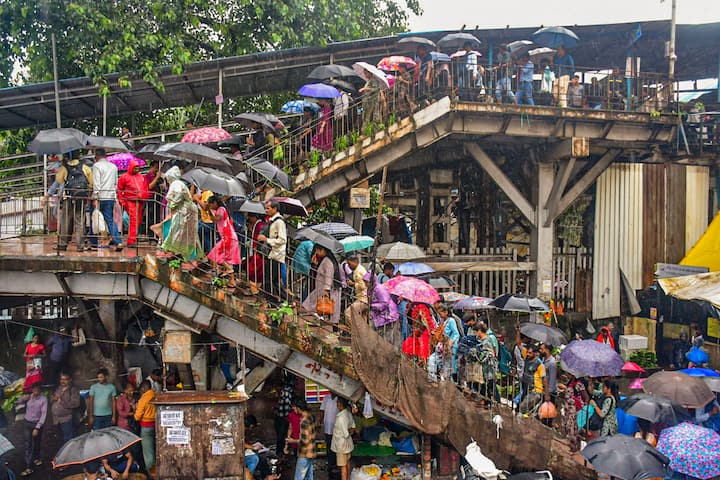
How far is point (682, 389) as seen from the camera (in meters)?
9.55

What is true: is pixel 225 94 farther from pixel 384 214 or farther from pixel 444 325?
pixel 444 325

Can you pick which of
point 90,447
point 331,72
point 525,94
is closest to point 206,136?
point 331,72

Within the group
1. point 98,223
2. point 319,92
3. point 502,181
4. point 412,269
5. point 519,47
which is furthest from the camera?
point 502,181

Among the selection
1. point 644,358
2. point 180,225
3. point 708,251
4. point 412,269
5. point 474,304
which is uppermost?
point 180,225

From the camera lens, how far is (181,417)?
354 inches

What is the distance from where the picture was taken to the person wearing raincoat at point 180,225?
8945 millimetres

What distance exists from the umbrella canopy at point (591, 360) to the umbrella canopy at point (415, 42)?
26.9ft

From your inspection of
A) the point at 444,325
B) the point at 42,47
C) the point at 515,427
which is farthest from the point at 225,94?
the point at 515,427

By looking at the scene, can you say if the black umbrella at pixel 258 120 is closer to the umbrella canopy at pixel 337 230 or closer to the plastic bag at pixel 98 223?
the umbrella canopy at pixel 337 230

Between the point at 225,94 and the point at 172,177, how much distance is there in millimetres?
7365

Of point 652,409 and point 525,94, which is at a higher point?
point 525,94

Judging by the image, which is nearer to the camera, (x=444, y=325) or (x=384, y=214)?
(x=444, y=325)

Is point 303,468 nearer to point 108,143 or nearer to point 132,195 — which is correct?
point 132,195

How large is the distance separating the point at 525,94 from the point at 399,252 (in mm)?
4702
